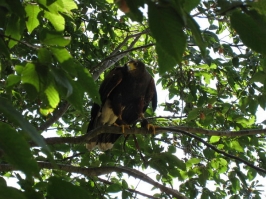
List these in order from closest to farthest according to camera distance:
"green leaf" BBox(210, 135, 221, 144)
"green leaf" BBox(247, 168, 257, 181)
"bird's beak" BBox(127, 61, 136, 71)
→ 1. "green leaf" BBox(210, 135, 221, 144)
2. "green leaf" BBox(247, 168, 257, 181)
3. "bird's beak" BBox(127, 61, 136, 71)

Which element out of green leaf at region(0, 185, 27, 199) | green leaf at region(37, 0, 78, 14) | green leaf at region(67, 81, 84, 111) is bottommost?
green leaf at region(0, 185, 27, 199)

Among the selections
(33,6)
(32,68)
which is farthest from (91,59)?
(32,68)

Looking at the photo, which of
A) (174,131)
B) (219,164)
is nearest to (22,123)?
(174,131)

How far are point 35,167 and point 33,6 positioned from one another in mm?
986

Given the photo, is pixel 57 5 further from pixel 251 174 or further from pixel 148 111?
pixel 148 111

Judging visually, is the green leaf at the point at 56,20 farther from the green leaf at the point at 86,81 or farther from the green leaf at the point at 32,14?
the green leaf at the point at 86,81

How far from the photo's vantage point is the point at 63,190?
93cm

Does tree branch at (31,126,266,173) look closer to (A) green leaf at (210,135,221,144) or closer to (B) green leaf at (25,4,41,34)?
(A) green leaf at (210,135,221,144)

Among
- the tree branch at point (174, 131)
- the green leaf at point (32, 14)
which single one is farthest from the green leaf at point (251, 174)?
the green leaf at point (32, 14)

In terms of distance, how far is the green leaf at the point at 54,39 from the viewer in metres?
1.26

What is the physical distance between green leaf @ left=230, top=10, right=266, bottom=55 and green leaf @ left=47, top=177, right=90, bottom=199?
1.68ft

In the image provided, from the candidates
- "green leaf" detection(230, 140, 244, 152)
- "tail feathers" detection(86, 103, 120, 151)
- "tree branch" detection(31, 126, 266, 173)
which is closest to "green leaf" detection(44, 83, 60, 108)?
"tree branch" detection(31, 126, 266, 173)

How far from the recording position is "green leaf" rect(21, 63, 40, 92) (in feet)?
4.00

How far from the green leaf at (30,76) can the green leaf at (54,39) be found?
3.8 inches
